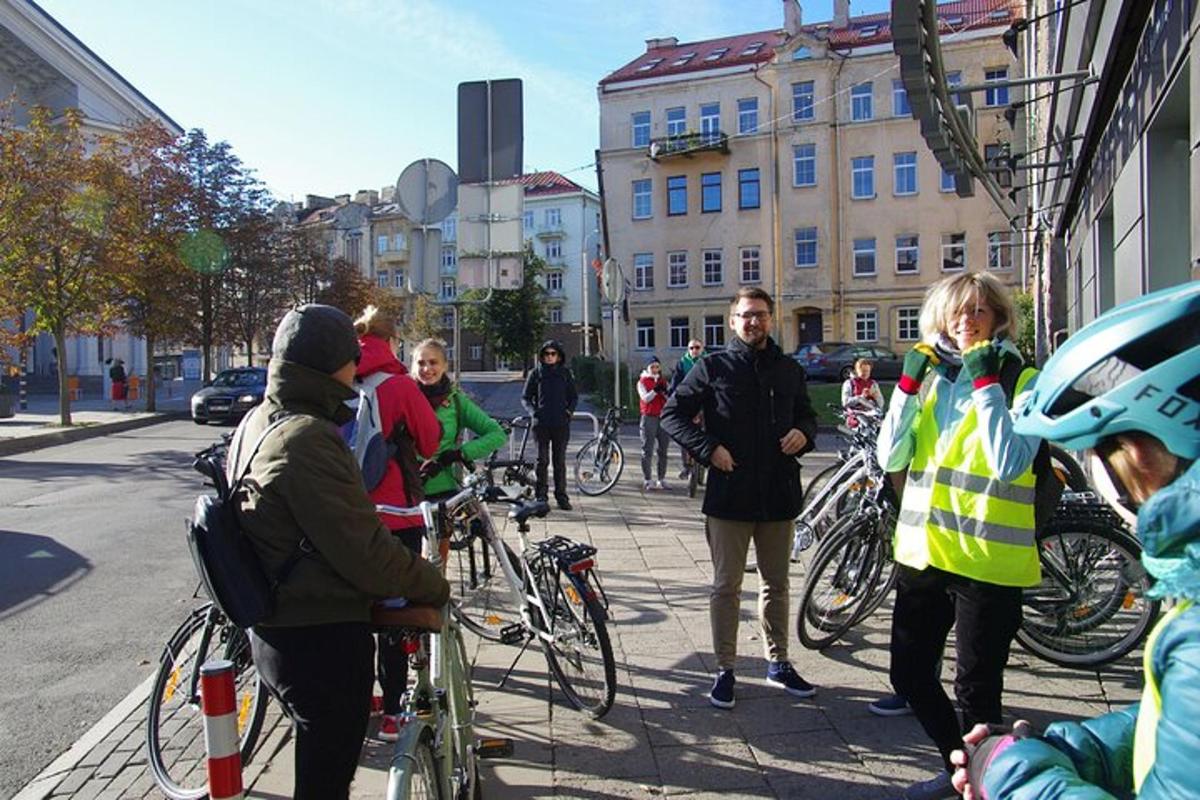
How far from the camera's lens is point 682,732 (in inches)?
164

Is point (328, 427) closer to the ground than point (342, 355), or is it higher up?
closer to the ground

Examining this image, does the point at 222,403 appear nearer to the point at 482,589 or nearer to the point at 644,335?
the point at 482,589

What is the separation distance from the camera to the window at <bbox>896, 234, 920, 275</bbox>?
43.1 m

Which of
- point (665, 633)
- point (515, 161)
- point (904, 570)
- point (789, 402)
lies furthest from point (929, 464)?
point (515, 161)

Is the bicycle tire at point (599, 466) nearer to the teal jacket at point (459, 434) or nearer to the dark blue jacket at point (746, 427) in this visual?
the teal jacket at point (459, 434)

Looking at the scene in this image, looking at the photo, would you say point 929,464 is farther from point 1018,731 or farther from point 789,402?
point 1018,731

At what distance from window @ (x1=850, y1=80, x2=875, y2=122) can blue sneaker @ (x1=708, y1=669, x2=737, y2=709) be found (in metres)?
42.9

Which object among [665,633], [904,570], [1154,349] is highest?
[1154,349]

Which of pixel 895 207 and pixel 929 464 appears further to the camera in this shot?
pixel 895 207

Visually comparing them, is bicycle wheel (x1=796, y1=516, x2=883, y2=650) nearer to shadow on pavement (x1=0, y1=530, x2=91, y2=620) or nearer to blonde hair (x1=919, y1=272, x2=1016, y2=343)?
blonde hair (x1=919, y1=272, x2=1016, y2=343)

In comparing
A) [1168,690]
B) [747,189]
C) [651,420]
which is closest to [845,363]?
[747,189]

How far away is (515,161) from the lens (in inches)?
315

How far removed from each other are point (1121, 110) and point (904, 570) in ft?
19.8

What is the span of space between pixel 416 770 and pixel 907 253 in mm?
44063
